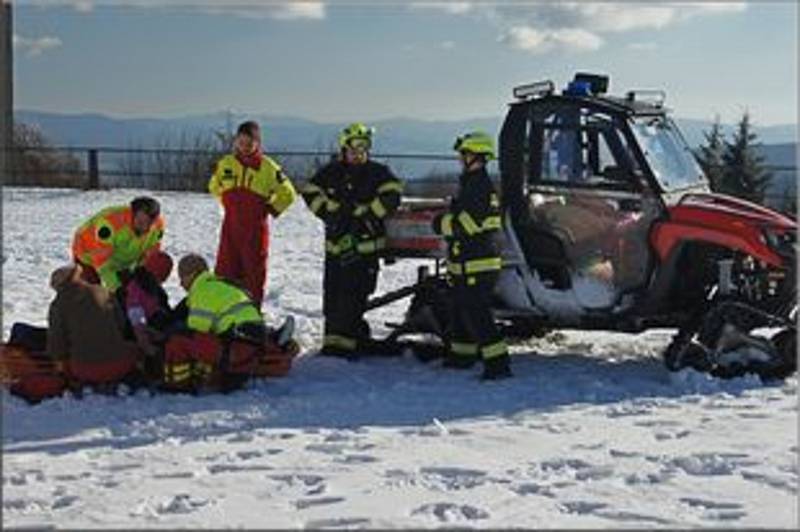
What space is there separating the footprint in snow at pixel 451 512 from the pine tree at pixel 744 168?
16.2 meters

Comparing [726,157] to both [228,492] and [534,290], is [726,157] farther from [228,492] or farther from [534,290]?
[228,492]

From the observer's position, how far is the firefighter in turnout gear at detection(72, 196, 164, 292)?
989cm

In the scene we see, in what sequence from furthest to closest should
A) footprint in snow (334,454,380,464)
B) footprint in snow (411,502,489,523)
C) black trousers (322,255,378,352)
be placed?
1. black trousers (322,255,378,352)
2. footprint in snow (334,454,380,464)
3. footprint in snow (411,502,489,523)

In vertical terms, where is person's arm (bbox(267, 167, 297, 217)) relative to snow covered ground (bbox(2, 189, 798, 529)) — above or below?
above

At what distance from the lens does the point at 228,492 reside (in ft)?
22.0

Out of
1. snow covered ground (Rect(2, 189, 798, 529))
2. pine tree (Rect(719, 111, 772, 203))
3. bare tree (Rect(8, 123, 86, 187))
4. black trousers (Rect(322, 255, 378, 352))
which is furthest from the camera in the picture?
bare tree (Rect(8, 123, 86, 187))

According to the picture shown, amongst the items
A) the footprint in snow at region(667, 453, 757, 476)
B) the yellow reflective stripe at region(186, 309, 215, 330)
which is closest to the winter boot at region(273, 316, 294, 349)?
the yellow reflective stripe at region(186, 309, 215, 330)

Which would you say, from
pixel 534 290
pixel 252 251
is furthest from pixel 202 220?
pixel 534 290

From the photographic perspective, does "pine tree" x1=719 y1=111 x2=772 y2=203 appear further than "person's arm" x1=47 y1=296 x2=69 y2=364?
Yes

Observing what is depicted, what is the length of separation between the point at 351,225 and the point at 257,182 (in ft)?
3.36

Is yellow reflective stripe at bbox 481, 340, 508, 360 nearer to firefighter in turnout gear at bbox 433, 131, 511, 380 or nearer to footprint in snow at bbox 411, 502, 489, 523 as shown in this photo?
firefighter in turnout gear at bbox 433, 131, 511, 380

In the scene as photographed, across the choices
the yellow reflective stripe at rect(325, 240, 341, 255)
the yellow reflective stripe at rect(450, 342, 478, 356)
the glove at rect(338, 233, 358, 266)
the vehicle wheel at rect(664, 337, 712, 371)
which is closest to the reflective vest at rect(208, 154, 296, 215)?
the yellow reflective stripe at rect(325, 240, 341, 255)

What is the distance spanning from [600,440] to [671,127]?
3.76 metres

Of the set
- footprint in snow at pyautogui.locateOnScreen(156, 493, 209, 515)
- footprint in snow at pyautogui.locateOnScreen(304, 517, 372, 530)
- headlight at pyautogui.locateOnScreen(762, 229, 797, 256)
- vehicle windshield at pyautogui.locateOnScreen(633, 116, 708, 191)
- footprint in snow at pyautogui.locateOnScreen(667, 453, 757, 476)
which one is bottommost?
footprint in snow at pyautogui.locateOnScreen(304, 517, 372, 530)
